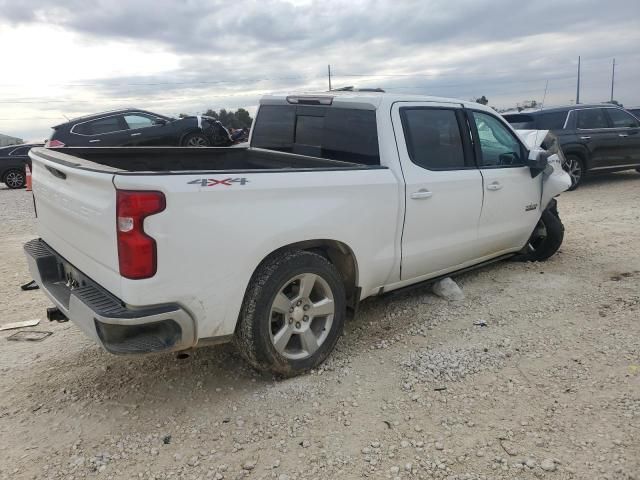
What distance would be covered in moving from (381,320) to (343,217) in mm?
1263

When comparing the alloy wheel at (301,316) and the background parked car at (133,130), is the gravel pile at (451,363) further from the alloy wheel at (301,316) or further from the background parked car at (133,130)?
the background parked car at (133,130)

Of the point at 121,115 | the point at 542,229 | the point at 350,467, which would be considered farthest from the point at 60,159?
the point at 121,115

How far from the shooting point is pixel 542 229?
572 cm

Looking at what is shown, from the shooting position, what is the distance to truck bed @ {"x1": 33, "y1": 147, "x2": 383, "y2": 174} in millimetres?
4258

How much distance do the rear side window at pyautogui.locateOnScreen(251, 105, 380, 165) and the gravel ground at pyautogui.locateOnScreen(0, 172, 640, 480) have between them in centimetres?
120

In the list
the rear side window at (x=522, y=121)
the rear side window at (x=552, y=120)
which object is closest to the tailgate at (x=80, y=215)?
the rear side window at (x=522, y=121)

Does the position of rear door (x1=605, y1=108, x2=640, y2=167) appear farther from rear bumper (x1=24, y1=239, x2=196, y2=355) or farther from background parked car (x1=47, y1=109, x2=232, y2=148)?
rear bumper (x1=24, y1=239, x2=196, y2=355)

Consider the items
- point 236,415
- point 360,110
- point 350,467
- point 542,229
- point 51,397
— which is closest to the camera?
point 350,467

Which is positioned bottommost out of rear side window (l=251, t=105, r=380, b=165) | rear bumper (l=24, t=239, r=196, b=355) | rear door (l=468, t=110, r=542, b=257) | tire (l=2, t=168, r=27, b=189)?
tire (l=2, t=168, r=27, b=189)

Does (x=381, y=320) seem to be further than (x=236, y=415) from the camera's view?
Yes

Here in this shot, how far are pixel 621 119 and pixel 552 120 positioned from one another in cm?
180

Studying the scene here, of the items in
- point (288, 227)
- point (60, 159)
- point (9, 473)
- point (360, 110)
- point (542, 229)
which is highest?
point (360, 110)

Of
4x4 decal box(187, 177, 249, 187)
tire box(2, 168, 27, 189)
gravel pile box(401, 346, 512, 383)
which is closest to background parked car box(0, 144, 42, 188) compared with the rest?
tire box(2, 168, 27, 189)

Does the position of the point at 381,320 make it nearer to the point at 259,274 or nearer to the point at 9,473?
the point at 259,274
